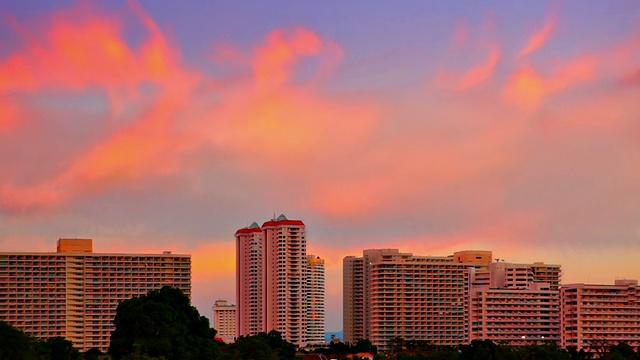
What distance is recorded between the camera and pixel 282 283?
568ft

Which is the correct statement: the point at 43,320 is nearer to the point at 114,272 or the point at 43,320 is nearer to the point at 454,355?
the point at 114,272

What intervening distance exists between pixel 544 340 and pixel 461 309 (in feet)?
65.8

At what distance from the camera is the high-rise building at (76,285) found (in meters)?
144

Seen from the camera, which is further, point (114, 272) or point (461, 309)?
point (461, 309)

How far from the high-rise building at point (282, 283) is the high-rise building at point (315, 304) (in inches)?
101

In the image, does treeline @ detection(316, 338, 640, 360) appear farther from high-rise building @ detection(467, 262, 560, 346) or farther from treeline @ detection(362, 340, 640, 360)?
high-rise building @ detection(467, 262, 560, 346)

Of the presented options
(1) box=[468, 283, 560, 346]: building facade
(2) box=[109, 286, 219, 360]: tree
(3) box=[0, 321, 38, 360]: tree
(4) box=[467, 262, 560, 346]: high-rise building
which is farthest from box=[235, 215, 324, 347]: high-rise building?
(3) box=[0, 321, 38, 360]: tree

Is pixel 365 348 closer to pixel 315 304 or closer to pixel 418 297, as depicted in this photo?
pixel 418 297

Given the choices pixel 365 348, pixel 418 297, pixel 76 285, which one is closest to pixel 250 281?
pixel 418 297

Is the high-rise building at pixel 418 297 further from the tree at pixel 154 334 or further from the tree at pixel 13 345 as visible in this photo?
the tree at pixel 13 345

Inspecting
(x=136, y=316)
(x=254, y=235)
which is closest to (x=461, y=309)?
(x=254, y=235)

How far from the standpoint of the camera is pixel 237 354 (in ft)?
268

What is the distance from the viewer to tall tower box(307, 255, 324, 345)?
177625mm

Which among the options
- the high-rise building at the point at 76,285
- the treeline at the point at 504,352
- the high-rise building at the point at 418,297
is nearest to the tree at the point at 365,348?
the treeline at the point at 504,352
